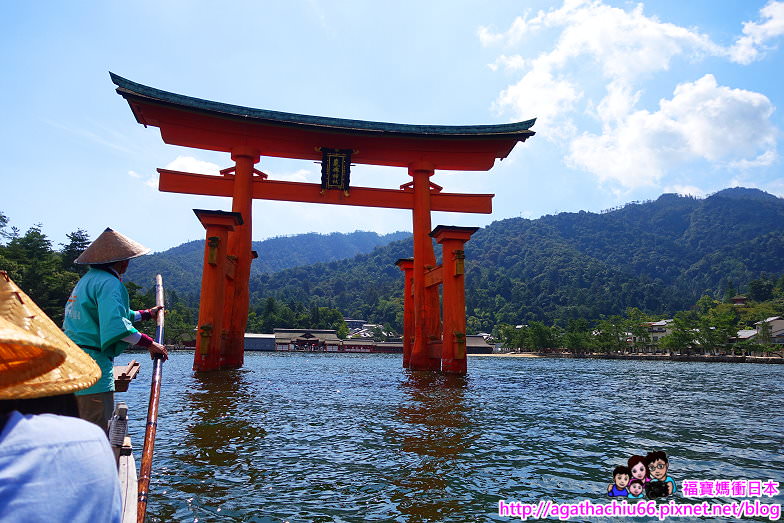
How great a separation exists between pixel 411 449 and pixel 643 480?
2352 millimetres

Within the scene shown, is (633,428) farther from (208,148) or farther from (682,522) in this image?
(208,148)

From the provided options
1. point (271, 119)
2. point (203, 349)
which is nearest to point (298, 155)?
point (271, 119)

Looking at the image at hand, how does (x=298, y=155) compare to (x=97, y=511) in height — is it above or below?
above

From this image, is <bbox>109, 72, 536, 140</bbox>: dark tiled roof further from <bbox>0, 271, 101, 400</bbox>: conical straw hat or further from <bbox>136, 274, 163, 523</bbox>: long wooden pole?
<bbox>0, 271, 101, 400</bbox>: conical straw hat

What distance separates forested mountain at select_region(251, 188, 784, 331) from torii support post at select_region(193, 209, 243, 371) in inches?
3347

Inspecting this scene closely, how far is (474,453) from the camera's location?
17.4ft

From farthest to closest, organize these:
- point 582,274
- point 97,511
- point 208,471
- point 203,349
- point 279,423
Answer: point 582,274, point 203,349, point 279,423, point 208,471, point 97,511

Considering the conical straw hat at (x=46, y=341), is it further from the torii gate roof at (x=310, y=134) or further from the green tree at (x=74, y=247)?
the green tree at (x=74, y=247)

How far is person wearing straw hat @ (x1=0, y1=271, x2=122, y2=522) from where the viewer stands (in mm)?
870

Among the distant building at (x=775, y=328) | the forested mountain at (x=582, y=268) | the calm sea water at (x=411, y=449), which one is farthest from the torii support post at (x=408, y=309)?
the forested mountain at (x=582, y=268)

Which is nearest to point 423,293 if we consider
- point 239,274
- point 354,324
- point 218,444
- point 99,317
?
point 239,274

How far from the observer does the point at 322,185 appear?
54.6ft

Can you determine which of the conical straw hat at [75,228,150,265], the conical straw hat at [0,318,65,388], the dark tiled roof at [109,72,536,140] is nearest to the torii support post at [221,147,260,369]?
the dark tiled roof at [109,72,536,140]

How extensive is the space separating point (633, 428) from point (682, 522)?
3843 millimetres
